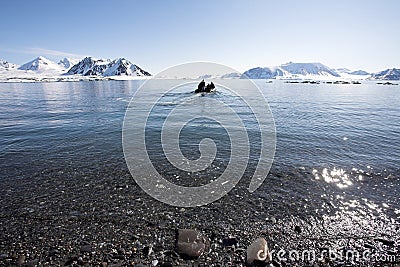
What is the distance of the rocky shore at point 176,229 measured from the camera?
17.2 ft

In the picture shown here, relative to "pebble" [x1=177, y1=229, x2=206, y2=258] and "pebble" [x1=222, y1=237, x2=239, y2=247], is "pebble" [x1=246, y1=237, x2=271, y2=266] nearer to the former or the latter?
"pebble" [x1=222, y1=237, x2=239, y2=247]

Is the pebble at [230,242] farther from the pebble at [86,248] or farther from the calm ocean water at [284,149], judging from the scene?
the calm ocean water at [284,149]

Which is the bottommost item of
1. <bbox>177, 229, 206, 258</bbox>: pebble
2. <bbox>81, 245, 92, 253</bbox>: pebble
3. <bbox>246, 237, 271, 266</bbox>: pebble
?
<bbox>246, 237, 271, 266</bbox>: pebble

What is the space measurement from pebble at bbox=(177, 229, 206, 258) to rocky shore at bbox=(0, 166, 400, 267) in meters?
0.02

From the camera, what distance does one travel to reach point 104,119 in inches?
870

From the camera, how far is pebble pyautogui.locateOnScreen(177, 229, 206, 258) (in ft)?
17.5

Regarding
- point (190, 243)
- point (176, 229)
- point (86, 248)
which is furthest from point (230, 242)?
point (86, 248)

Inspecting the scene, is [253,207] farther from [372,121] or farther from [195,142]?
[372,121]

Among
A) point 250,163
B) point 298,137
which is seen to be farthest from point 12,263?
point 298,137

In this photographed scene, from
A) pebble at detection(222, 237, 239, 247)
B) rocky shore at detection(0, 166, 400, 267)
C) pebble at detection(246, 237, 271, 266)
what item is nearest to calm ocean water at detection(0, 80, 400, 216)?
rocky shore at detection(0, 166, 400, 267)

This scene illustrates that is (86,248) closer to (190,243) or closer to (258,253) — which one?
(190,243)

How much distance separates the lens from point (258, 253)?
5367 millimetres

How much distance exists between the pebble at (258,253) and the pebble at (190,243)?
110cm

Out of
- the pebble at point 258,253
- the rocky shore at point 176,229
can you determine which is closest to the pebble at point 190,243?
the rocky shore at point 176,229
